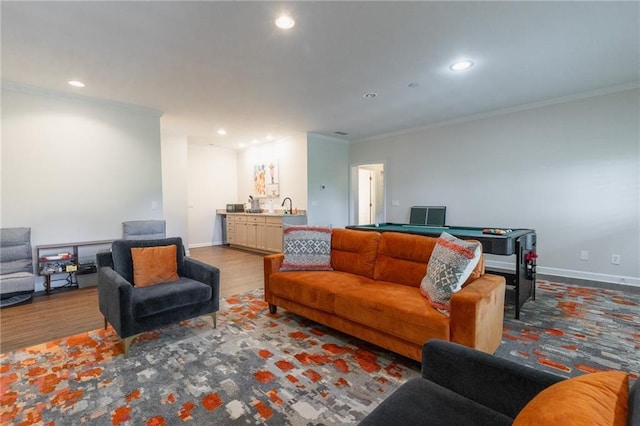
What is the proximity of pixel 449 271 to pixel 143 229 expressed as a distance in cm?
453

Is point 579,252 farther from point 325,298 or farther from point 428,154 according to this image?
point 325,298

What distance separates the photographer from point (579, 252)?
4266 millimetres

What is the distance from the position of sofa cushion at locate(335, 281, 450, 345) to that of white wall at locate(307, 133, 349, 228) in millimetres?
4157

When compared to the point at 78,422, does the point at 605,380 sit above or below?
above

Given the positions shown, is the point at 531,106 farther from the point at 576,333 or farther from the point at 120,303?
the point at 120,303

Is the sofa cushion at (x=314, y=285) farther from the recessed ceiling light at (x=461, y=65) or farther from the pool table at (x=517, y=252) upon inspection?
the recessed ceiling light at (x=461, y=65)

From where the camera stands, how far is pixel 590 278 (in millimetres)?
4199

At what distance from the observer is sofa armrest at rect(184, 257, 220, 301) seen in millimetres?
2732

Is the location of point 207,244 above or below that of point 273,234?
below

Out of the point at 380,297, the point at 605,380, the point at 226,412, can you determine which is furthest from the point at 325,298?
the point at 605,380

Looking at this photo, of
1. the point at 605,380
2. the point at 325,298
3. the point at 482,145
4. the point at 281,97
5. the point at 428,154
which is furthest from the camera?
the point at 428,154

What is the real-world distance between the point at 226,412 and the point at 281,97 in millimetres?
3764


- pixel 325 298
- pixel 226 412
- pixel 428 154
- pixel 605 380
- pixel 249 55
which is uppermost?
pixel 249 55

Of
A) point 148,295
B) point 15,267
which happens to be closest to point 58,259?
point 15,267
